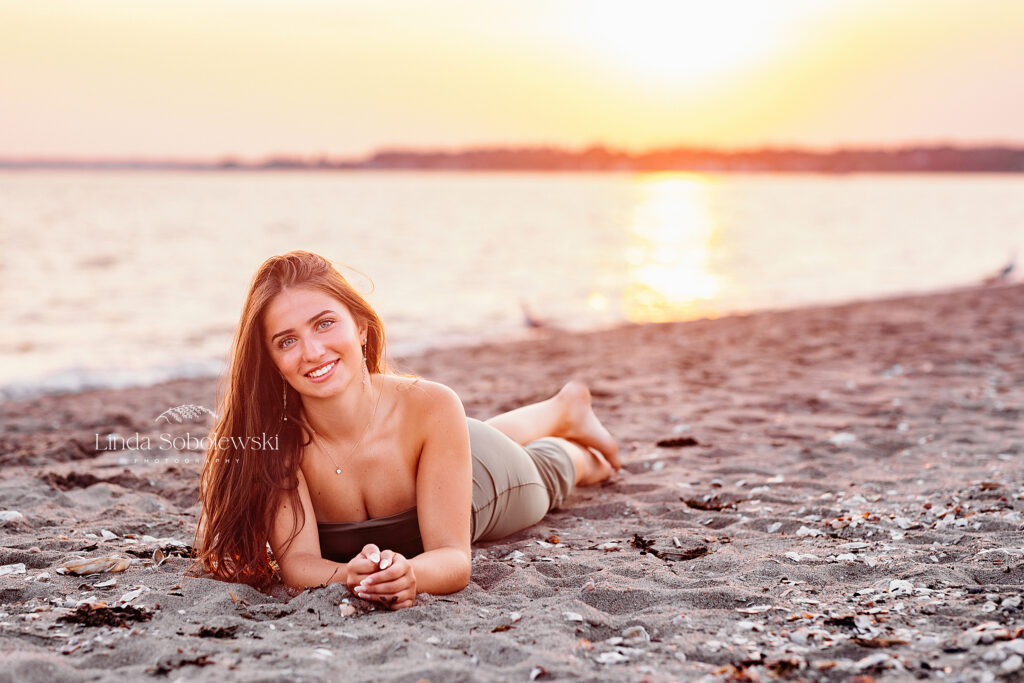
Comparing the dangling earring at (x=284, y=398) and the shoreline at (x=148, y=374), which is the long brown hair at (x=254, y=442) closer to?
the dangling earring at (x=284, y=398)

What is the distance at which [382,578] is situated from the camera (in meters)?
3.28

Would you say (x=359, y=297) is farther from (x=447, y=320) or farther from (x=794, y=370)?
(x=447, y=320)

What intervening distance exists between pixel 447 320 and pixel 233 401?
40.4ft

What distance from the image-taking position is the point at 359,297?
367 centimetres

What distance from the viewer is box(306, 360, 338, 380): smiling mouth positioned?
3441 mm

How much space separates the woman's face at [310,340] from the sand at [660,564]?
0.83 metres

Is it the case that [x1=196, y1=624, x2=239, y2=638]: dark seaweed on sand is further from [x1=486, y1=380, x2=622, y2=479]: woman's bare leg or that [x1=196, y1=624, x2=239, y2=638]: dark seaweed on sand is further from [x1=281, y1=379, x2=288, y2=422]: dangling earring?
[x1=486, y1=380, x2=622, y2=479]: woman's bare leg

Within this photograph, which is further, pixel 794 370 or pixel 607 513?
pixel 794 370

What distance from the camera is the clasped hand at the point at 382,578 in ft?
10.8

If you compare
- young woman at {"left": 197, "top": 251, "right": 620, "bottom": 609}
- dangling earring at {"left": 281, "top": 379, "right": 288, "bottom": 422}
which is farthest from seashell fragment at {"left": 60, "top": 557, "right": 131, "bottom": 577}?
dangling earring at {"left": 281, "top": 379, "right": 288, "bottom": 422}

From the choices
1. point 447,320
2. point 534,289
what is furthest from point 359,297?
point 534,289

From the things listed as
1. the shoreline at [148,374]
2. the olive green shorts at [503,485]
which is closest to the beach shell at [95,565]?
the olive green shorts at [503,485]

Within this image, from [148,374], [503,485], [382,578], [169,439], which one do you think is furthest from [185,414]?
[382,578]

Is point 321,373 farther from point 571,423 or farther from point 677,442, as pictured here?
point 677,442
